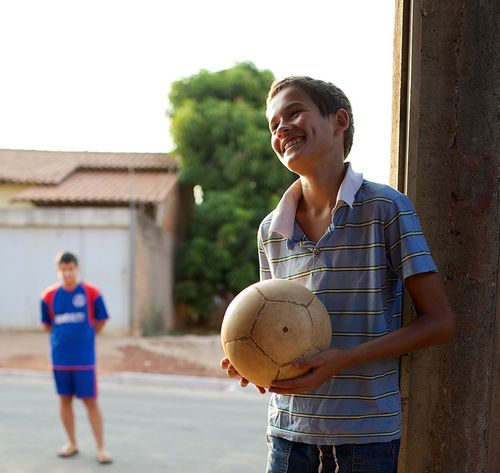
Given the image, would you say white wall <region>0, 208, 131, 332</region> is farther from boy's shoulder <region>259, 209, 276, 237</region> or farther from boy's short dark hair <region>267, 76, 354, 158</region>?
boy's short dark hair <region>267, 76, 354, 158</region>

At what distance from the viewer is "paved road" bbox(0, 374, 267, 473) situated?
18.6 ft

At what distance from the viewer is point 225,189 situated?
787 inches

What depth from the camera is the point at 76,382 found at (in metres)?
5.82

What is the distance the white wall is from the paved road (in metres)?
6.00

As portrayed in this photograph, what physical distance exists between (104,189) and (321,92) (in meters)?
17.1

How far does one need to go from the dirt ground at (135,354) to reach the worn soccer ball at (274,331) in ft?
31.8

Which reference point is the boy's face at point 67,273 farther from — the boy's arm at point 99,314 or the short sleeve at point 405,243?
the short sleeve at point 405,243

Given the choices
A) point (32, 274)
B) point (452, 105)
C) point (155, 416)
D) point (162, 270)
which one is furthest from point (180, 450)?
point (162, 270)

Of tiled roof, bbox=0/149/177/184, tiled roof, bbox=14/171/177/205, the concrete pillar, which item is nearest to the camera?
the concrete pillar

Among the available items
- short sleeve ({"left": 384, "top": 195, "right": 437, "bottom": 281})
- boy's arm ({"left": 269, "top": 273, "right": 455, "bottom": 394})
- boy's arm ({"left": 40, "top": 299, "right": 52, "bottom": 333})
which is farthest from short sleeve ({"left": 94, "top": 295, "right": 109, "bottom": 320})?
short sleeve ({"left": 384, "top": 195, "right": 437, "bottom": 281})

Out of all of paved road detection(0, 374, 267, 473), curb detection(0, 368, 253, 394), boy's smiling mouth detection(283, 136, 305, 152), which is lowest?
curb detection(0, 368, 253, 394)

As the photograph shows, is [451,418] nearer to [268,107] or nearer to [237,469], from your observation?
[268,107]

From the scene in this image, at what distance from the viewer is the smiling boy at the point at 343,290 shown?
5.76 ft

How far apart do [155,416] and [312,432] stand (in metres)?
6.32
